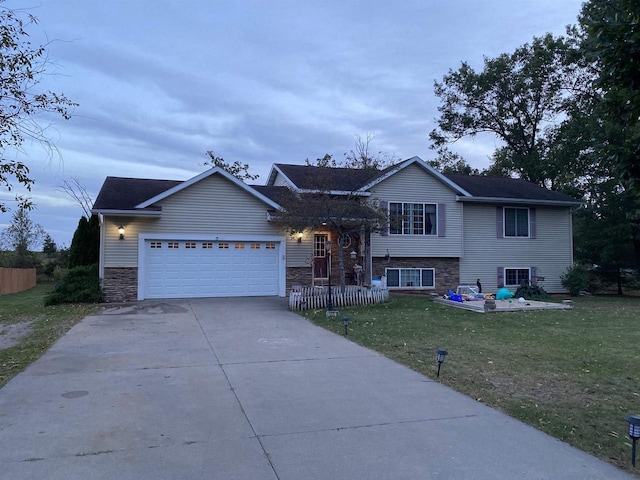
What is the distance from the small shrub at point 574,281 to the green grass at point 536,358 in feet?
21.8

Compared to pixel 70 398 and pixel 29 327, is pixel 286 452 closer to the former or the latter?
pixel 70 398

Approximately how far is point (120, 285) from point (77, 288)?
133cm

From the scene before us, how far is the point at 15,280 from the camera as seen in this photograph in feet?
85.8

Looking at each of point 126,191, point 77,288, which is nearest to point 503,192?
point 126,191

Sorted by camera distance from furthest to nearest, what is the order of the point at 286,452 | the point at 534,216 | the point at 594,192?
the point at 594,192
the point at 534,216
the point at 286,452

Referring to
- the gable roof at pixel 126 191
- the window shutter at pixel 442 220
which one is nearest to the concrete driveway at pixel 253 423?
the gable roof at pixel 126 191

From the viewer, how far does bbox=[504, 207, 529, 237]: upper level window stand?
21.2 meters

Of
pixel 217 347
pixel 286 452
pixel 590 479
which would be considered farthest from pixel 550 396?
pixel 217 347

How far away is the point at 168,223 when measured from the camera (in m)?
16.5

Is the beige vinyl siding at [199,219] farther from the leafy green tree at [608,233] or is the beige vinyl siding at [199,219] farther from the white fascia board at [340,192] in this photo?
the leafy green tree at [608,233]

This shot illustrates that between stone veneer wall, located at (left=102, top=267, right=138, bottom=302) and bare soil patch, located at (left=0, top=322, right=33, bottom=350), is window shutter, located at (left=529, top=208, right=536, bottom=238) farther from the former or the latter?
bare soil patch, located at (left=0, top=322, right=33, bottom=350)

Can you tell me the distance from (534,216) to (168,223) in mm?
16154

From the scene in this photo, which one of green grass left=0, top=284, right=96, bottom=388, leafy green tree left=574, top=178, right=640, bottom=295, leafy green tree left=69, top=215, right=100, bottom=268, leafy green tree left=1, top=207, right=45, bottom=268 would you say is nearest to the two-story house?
leafy green tree left=69, top=215, right=100, bottom=268

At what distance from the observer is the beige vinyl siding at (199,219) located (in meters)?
16.1
